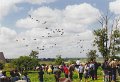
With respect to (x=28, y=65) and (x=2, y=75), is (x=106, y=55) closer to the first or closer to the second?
(x=28, y=65)

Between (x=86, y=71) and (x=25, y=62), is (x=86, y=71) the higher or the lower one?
the lower one

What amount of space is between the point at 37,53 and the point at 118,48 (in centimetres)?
5260

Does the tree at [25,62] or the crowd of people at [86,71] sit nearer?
the crowd of people at [86,71]

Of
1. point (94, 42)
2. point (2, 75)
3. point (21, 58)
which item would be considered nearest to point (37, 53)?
point (21, 58)

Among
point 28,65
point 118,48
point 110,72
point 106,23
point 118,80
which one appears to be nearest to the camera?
point 110,72

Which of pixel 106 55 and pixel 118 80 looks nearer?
pixel 118 80

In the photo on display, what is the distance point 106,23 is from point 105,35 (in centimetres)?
524

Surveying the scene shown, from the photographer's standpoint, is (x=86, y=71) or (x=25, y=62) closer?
(x=86, y=71)

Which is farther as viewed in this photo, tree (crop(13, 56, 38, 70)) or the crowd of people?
tree (crop(13, 56, 38, 70))

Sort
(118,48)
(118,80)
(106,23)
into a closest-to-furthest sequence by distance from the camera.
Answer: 1. (118,80)
2. (106,23)
3. (118,48)

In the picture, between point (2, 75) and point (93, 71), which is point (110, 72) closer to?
point (93, 71)

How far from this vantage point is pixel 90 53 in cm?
10575

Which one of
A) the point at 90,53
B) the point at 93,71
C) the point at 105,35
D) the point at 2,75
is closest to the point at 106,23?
the point at 105,35

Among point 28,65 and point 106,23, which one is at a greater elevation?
point 106,23
